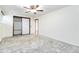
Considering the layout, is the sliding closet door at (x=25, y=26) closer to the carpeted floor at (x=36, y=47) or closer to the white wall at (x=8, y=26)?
the white wall at (x=8, y=26)

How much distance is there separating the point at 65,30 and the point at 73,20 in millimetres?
887

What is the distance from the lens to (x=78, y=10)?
4.02 metres

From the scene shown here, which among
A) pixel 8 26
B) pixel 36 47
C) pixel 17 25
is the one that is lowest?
pixel 36 47

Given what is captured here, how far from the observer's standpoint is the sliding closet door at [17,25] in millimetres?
8008

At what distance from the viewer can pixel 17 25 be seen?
8.31m

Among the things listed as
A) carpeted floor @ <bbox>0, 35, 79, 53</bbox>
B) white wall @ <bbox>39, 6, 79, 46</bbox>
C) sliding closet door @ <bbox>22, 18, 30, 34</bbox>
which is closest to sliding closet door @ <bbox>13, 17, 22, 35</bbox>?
sliding closet door @ <bbox>22, 18, 30, 34</bbox>

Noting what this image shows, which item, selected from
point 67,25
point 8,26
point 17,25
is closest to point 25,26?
point 17,25

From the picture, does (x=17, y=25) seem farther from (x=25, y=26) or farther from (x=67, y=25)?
(x=67, y=25)

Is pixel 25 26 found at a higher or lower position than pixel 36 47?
higher

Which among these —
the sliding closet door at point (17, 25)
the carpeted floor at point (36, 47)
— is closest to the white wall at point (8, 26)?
the sliding closet door at point (17, 25)

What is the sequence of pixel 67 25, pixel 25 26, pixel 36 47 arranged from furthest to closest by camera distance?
1. pixel 25 26
2. pixel 67 25
3. pixel 36 47

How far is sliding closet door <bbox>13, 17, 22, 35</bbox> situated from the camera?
315 inches
